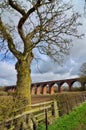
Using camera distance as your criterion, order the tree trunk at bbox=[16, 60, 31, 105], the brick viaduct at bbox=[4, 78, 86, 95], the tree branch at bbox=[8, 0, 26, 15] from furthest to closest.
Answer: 1. the brick viaduct at bbox=[4, 78, 86, 95]
2. the tree branch at bbox=[8, 0, 26, 15]
3. the tree trunk at bbox=[16, 60, 31, 105]

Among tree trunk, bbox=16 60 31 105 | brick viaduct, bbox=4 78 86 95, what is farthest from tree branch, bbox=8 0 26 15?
brick viaduct, bbox=4 78 86 95

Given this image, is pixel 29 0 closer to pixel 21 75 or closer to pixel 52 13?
pixel 52 13

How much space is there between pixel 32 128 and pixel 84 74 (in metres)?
68.8

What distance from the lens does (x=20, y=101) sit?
11719 mm

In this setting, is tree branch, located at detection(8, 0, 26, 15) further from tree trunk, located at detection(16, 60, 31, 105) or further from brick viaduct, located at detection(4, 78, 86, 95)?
brick viaduct, located at detection(4, 78, 86, 95)

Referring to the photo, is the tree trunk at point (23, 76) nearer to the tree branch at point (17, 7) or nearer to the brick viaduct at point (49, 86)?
the tree branch at point (17, 7)

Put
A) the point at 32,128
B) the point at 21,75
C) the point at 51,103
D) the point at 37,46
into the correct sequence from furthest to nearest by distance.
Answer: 1. the point at 37,46
2. the point at 21,75
3. the point at 51,103
4. the point at 32,128

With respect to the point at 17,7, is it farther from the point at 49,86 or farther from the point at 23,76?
the point at 49,86

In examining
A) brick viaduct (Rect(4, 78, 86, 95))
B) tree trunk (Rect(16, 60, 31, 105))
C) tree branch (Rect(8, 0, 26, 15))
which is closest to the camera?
tree trunk (Rect(16, 60, 31, 105))

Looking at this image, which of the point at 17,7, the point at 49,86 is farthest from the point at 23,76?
the point at 49,86

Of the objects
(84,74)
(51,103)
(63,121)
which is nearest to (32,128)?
(63,121)

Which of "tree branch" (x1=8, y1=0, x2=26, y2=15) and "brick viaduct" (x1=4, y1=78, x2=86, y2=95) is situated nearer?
"tree branch" (x1=8, y1=0, x2=26, y2=15)

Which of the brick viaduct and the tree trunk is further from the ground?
the brick viaduct

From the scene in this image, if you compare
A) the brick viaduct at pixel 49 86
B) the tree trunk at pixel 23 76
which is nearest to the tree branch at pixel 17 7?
the tree trunk at pixel 23 76
